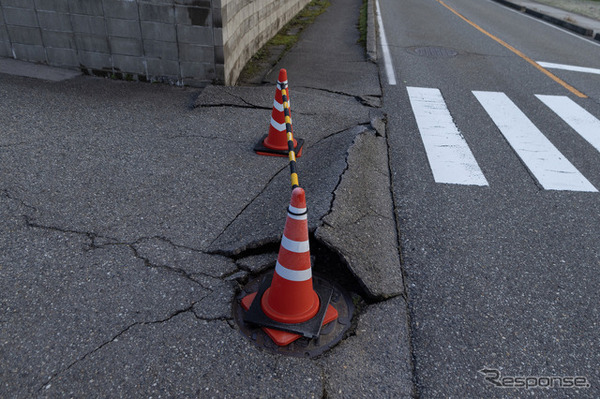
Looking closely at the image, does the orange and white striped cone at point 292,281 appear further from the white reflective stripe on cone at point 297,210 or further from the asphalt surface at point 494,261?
the asphalt surface at point 494,261

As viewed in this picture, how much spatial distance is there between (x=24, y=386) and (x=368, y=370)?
1.66 metres

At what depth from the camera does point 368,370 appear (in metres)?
2.28

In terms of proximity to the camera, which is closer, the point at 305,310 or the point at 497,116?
the point at 305,310

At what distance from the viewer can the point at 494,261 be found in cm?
319

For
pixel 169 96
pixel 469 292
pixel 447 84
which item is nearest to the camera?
pixel 469 292

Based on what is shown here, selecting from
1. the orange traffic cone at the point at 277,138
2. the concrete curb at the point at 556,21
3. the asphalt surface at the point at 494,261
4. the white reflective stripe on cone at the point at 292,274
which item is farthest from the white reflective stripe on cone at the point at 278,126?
the concrete curb at the point at 556,21

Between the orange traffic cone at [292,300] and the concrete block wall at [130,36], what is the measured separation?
427 cm

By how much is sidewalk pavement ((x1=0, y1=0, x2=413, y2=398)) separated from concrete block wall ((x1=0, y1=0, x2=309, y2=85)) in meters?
0.63

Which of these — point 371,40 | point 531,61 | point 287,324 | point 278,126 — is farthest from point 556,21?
point 287,324

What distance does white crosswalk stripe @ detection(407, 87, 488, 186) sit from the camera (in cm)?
443

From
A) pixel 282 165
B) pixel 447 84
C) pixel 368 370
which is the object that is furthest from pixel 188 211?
pixel 447 84

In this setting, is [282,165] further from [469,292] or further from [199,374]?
[199,374]

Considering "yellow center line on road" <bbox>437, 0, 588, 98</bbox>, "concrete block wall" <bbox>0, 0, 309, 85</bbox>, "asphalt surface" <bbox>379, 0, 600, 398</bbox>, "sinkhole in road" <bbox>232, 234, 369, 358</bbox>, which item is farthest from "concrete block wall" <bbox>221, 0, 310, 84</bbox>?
"yellow center line on road" <bbox>437, 0, 588, 98</bbox>

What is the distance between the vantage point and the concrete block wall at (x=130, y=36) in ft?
18.9
